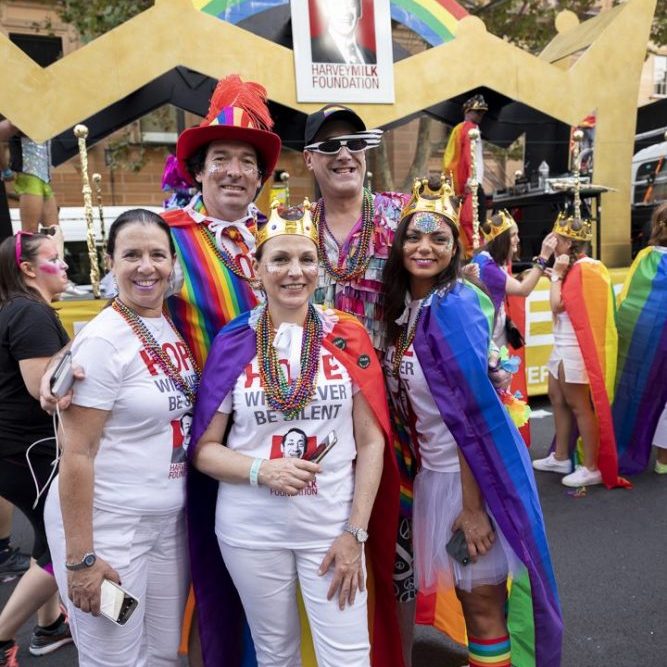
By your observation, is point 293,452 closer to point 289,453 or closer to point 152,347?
point 289,453

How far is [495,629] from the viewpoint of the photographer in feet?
6.94

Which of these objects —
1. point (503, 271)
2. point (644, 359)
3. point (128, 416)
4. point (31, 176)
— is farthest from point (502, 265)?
point (31, 176)

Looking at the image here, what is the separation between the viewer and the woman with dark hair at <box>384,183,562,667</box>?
198 centimetres

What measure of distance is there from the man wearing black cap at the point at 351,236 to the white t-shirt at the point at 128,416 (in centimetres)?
73

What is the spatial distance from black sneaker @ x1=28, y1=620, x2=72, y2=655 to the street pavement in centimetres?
3

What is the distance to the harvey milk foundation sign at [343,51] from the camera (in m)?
6.34

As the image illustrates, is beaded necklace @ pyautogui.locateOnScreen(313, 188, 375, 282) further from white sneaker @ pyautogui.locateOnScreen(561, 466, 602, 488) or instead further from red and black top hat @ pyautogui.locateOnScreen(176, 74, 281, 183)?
white sneaker @ pyautogui.locateOnScreen(561, 466, 602, 488)

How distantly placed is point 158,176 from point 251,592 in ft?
46.3

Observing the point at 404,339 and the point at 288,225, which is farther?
the point at 404,339

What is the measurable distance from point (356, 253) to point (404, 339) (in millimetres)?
400

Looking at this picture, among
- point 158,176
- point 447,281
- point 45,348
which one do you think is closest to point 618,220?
point 447,281

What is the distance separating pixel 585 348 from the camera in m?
4.39

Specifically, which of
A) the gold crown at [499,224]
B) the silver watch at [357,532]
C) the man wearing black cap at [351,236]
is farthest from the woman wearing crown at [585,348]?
the silver watch at [357,532]

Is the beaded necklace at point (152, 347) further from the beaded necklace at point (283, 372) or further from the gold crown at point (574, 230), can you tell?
the gold crown at point (574, 230)
